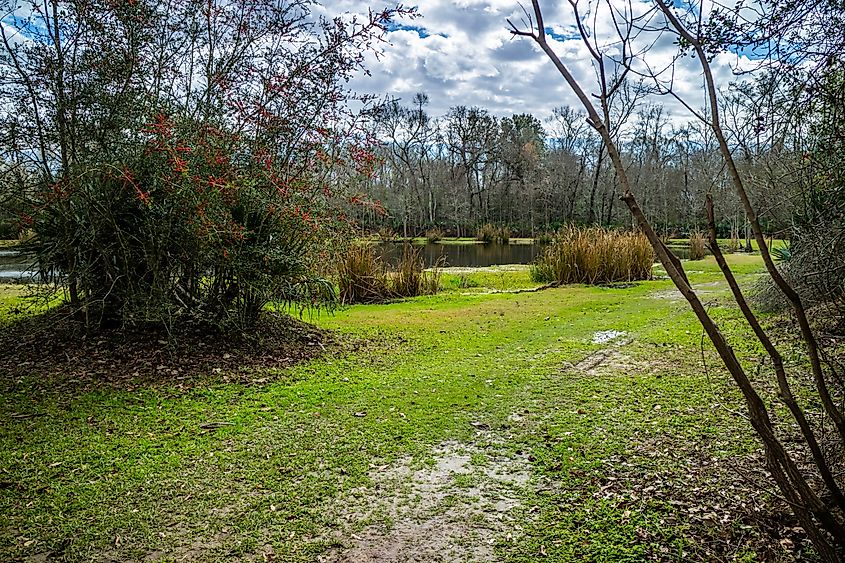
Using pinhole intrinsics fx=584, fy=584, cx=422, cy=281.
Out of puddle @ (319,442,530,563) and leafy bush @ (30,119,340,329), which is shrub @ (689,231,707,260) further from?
puddle @ (319,442,530,563)

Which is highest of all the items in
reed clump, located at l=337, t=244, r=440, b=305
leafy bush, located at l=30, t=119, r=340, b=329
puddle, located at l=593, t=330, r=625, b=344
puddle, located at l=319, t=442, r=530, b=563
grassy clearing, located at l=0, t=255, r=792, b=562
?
leafy bush, located at l=30, t=119, r=340, b=329

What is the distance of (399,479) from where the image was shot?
258cm

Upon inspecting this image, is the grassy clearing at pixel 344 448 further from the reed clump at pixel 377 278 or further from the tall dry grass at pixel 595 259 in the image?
the tall dry grass at pixel 595 259

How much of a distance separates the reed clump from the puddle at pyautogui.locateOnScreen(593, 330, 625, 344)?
3.64 meters

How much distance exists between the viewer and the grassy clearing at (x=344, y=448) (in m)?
2.10

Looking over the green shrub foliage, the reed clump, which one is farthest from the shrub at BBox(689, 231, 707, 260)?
the green shrub foliage

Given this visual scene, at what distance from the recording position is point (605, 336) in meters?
5.72

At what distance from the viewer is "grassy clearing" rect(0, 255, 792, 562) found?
2.10 m

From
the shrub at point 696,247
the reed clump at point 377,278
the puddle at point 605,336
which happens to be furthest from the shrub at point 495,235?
the puddle at point 605,336

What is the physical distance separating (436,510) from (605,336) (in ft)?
12.6

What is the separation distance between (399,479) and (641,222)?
168 cm

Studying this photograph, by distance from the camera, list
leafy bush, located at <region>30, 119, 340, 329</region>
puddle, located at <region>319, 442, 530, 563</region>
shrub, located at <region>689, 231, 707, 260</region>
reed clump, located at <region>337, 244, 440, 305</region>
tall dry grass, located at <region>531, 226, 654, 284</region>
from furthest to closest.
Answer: shrub, located at <region>689, 231, 707, 260</region> → tall dry grass, located at <region>531, 226, 654, 284</region> → reed clump, located at <region>337, 244, 440, 305</region> → leafy bush, located at <region>30, 119, 340, 329</region> → puddle, located at <region>319, 442, 530, 563</region>

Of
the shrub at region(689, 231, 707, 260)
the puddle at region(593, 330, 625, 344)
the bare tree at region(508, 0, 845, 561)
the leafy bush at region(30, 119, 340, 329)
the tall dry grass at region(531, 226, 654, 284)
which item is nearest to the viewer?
the bare tree at region(508, 0, 845, 561)

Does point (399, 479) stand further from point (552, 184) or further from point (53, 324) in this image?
point (552, 184)
